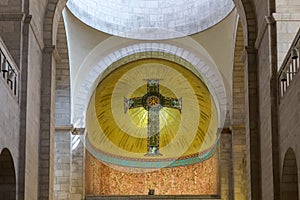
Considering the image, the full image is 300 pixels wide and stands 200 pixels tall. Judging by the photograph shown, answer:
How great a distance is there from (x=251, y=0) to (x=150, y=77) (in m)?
9.12

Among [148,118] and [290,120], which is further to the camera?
[148,118]

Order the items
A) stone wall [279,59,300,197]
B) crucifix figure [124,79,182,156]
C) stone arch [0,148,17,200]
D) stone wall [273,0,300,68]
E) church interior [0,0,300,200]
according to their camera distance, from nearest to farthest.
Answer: stone wall [279,59,300,197]
stone arch [0,148,17,200]
church interior [0,0,300,200]
stone wall [273,0,300,68]
crucifix figure [124,79,182,156]

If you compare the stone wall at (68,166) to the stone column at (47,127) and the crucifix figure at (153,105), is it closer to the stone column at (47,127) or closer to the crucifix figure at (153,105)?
the crucifix figure at (153,105)

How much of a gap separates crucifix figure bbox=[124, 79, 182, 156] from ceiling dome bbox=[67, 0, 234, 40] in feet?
7.59

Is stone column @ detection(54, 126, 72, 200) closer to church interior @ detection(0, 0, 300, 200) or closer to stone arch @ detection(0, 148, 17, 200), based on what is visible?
church interior @ detection(0, 0, 300, 200)

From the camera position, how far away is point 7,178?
14234 millimetres

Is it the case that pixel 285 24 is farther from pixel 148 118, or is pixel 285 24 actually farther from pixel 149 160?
pixel 148 118

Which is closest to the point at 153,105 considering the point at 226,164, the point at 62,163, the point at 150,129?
the point at 150,129

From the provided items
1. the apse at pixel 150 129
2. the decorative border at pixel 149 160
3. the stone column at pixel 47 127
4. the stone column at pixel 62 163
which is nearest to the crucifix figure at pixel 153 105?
the apse at pixel 150 129

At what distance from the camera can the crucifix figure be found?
2584cm

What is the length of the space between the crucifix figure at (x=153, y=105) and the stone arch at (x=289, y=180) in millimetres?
11883

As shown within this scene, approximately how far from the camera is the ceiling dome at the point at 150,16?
75.0 ft

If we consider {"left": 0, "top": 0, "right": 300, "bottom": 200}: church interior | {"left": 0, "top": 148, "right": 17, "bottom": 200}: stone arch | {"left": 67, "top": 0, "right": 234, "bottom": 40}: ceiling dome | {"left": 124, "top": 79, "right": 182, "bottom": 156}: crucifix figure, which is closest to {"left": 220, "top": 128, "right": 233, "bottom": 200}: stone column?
{"left": 0, "top": 0, "right": 300, "bottom": 200}: church interior

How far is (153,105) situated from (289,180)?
12684 millimetres
